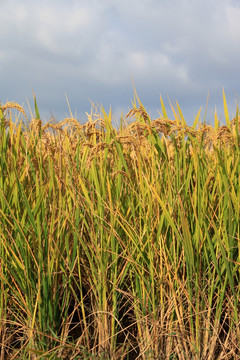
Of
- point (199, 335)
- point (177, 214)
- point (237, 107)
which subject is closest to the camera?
point (199, 335)

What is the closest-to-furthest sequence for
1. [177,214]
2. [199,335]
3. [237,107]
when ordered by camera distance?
1. [199,335]
2. [177,214]
3. [237,107]

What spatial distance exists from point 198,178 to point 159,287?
2.13 ft

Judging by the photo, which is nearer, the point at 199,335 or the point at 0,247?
the point at 199,335

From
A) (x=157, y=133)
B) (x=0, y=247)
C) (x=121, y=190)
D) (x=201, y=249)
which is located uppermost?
(x=157, y=133)

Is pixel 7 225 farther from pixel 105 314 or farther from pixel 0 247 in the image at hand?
pixel 105 314

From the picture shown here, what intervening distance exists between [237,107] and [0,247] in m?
1.86

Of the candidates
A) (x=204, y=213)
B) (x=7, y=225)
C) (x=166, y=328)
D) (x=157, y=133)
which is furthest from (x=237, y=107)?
(x=7, y=225)

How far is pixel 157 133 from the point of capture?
2.35 meters

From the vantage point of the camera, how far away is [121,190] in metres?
2.28

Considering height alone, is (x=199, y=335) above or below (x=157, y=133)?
below

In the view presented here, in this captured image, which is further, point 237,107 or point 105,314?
point 237,107

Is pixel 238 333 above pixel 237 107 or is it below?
below

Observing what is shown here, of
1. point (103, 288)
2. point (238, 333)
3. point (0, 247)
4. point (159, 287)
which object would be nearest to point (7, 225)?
point (0, 247)

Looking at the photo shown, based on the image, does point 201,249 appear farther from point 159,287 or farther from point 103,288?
point 103,288
